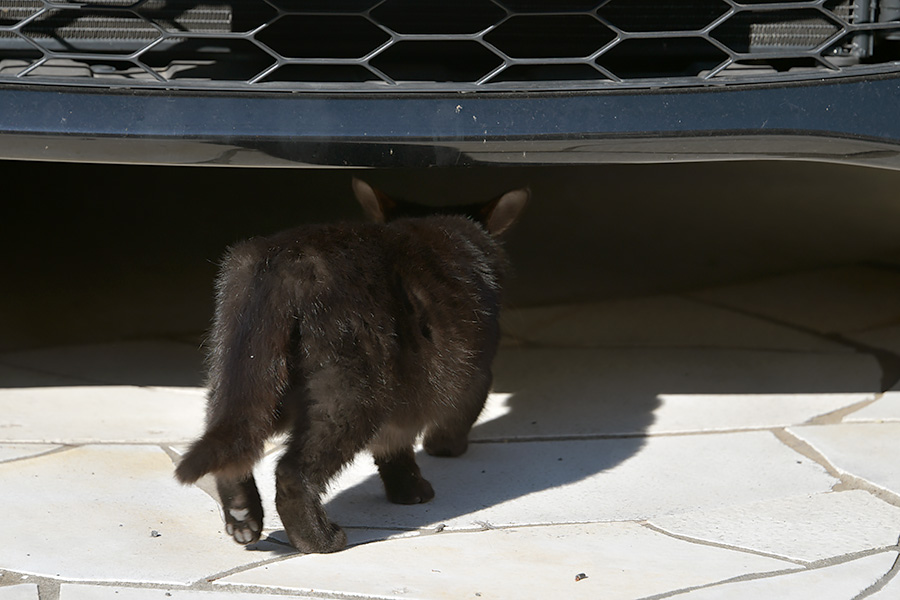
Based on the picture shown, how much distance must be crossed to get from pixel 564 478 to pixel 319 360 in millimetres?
861

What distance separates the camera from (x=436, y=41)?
2.70 meters

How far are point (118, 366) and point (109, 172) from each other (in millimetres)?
1925

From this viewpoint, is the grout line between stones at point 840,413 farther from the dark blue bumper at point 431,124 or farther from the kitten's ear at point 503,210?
the kitten's ear at point 503,210

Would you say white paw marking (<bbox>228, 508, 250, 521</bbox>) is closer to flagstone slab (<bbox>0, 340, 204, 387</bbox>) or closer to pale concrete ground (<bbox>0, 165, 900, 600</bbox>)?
pale concrete ground (<bbox>0, 165, 900, 600</bbox>)

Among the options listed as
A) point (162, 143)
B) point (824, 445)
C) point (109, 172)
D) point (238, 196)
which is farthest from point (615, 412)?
point (109, 172)

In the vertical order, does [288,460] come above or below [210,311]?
above

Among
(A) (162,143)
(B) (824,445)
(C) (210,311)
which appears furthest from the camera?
(C) (210,311)

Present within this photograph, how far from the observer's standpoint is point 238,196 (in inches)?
201

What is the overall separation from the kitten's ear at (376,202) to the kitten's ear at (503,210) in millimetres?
297

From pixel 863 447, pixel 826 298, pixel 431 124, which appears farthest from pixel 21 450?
pixel 826 298

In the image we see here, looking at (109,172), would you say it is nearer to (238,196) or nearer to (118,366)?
(238,196)

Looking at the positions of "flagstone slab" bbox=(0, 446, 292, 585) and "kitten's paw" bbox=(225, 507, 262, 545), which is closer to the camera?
"flagstone slab" bbox=(0, 446, 292, 585)

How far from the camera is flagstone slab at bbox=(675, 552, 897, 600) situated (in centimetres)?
180

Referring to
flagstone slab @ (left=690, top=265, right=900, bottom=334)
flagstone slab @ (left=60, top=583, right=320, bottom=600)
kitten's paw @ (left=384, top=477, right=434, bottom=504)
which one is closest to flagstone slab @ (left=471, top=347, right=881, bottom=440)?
flagstone slab @ (left=690, top=265, right=900, bottom=334)
